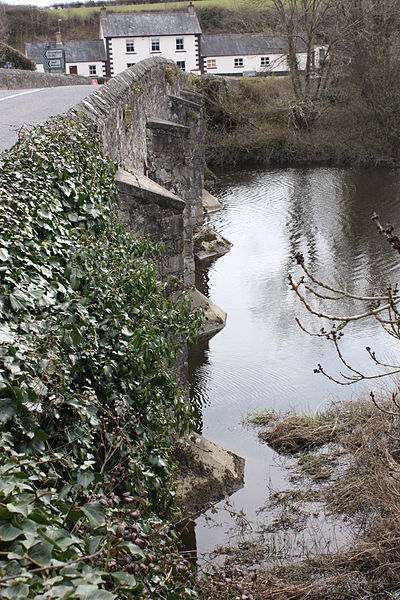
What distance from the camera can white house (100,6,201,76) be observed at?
55.9 m

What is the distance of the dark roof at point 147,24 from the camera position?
183ft

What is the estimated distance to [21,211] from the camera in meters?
5.01

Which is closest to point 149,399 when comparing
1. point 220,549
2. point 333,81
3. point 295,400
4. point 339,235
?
point 220,549

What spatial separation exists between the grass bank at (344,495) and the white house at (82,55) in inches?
1957

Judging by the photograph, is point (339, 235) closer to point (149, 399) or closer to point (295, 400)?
point (295, 400)

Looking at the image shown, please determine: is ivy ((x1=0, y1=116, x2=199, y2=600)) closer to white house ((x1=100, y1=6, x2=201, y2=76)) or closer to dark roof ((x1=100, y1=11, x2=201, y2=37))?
white house ((x1=100, y1=6, x2=201, y2=76))

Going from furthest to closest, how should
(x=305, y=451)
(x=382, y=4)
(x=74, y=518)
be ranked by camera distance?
(x=382, y=4) < (x=305, y=451) < (x=74, y=518)

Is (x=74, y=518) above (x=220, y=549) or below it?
above

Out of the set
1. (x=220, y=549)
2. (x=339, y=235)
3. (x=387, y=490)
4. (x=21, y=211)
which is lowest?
(x=339, y=235)

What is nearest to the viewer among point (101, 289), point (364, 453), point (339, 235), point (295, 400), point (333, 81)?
point (101, 289)

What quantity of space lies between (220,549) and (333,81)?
31183 millimetres

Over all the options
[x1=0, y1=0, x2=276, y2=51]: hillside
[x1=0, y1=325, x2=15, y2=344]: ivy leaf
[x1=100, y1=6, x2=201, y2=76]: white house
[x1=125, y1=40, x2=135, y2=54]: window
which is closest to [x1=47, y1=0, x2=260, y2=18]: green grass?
[x1=0, y1=0, x2=276, y2=51]: hillside

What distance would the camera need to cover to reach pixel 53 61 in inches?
1110

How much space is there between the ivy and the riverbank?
25744 millimetres
